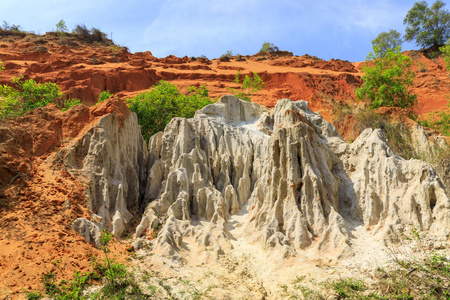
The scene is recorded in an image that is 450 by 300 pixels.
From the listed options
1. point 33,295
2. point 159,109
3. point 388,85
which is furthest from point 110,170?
point 388,85

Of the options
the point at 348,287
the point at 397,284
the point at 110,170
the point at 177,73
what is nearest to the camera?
the point at 397,284

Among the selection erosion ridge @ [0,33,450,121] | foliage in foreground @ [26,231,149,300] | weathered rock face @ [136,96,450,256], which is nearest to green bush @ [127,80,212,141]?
weathered rock face @ [136,96,450,256]

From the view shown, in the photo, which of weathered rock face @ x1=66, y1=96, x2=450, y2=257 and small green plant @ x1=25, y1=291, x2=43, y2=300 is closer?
small green plant @ x1=25, y1=291, x2=43, y2=300

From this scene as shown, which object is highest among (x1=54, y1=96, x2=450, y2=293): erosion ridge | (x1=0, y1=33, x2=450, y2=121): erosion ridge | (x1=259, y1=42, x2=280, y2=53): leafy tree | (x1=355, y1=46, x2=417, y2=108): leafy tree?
(x1=259, y1=42, x2=280, y2=53): leafy tree

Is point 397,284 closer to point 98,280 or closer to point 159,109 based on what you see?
point 98,280

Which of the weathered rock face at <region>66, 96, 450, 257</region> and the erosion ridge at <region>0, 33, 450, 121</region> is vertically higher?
the erosion ridge at <region>0, 33, 450, 121</region>

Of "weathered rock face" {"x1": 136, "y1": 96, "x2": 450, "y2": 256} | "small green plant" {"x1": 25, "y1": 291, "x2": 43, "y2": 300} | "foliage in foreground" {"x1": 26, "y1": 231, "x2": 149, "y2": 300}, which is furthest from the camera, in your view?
"weathered rock face" {"x1": 136, "y1": 96, "x2": 450, "y2": 256}

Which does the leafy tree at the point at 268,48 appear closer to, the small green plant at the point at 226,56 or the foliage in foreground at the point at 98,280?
the small green plant at the point at 226,56

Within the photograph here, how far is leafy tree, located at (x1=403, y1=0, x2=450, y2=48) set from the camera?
45.2m

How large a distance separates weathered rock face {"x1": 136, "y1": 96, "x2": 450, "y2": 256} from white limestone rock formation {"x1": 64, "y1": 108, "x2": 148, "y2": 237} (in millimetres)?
706

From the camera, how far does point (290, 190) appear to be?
11.1 m

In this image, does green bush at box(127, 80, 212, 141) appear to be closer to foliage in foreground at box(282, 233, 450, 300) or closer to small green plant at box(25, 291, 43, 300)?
small green plant at box(25, 291, 43, 300)

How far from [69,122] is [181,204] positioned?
5.62 m

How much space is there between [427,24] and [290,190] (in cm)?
4763
